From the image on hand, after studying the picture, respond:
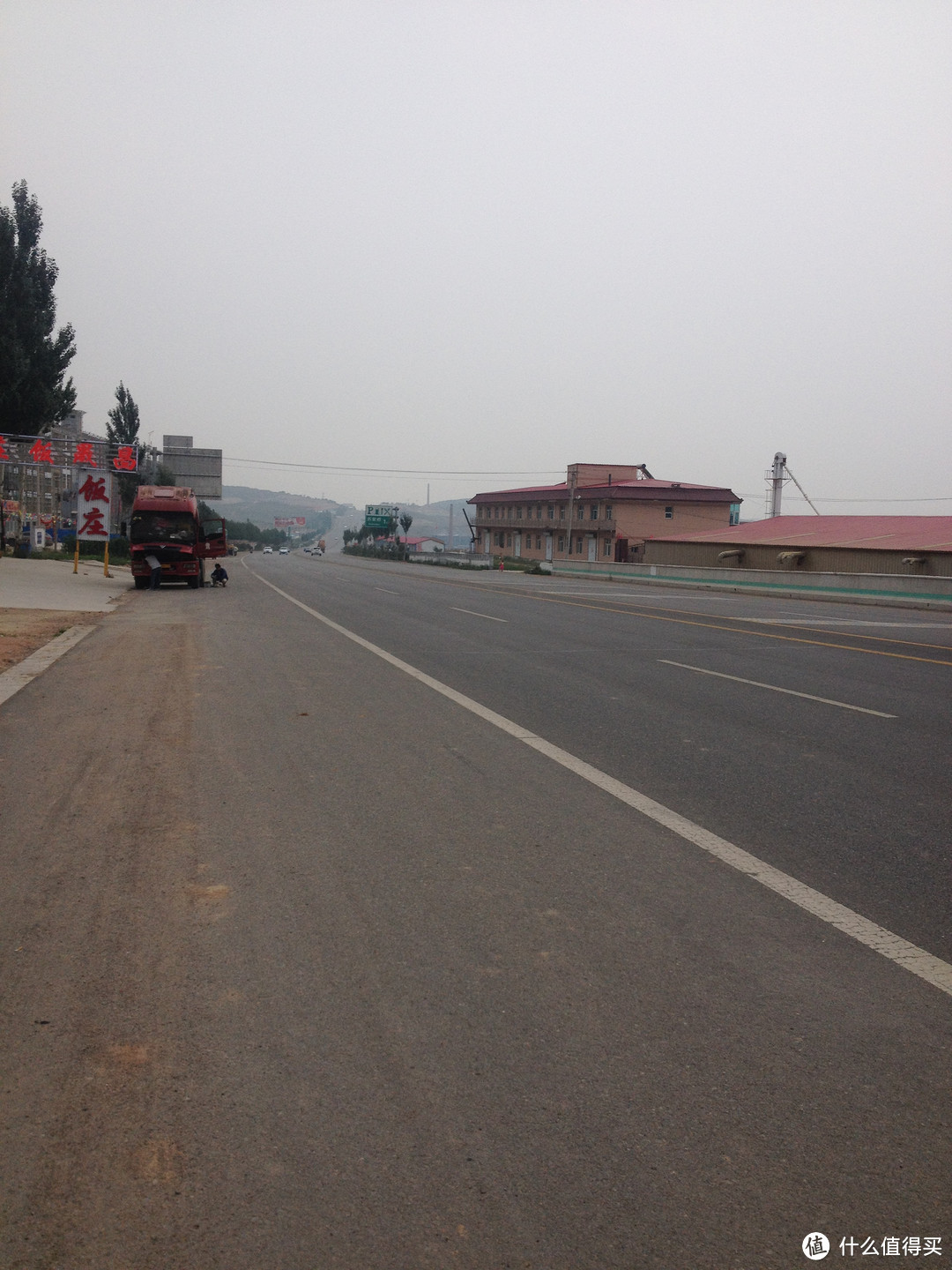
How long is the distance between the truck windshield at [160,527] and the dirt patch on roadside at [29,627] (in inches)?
405

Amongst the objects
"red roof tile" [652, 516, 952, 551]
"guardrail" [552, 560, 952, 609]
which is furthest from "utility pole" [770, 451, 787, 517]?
"guardrail" [552, 560, 952, 609]

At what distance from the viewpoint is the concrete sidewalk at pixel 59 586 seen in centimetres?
2366

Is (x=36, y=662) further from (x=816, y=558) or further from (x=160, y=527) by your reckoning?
(x=816, y=558)

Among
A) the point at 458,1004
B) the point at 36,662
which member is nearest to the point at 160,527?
the point at 36,662

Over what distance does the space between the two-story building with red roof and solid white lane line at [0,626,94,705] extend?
60.5 meters

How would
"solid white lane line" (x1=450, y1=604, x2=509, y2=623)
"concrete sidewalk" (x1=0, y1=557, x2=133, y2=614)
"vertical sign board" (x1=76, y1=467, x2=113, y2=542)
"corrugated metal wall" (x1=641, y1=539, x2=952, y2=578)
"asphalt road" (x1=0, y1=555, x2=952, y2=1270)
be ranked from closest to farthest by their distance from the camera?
"asphalt road" (x1=0, y1=555, x2=952, y2=1270)
"solid white lane line" (x1=450, y1=604, x2=509, y2=623)
"concrete sidewalk" (x1=0, y1=557, x2=133, y2=614)
"vertical sign board" (x1=76, y1=467, x2=113, y2=542)
"corrugated metal wall" (x1=641, y1=539, x2=952, y2=578)

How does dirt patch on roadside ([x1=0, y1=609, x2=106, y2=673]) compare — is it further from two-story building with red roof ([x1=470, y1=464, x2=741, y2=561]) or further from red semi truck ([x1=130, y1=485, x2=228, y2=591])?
two-story building with red roof ([x1=470, y1=464, x2=741, y2=561])

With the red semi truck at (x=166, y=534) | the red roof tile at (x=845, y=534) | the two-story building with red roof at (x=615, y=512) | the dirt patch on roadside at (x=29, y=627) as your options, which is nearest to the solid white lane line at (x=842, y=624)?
the dirt patch on roadside at (x=29, y=627)

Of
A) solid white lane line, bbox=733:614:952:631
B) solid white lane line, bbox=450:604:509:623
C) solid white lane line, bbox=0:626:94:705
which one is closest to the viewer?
solid white lane line, bbox=0:626:94:705

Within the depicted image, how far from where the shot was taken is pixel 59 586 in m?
29.7

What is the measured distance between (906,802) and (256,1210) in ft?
17.7

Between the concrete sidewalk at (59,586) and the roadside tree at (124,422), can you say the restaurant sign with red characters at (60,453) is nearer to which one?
the concrete sidewalk at (59,586)

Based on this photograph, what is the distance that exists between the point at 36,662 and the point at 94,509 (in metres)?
21.2

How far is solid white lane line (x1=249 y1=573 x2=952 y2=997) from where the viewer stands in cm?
420
